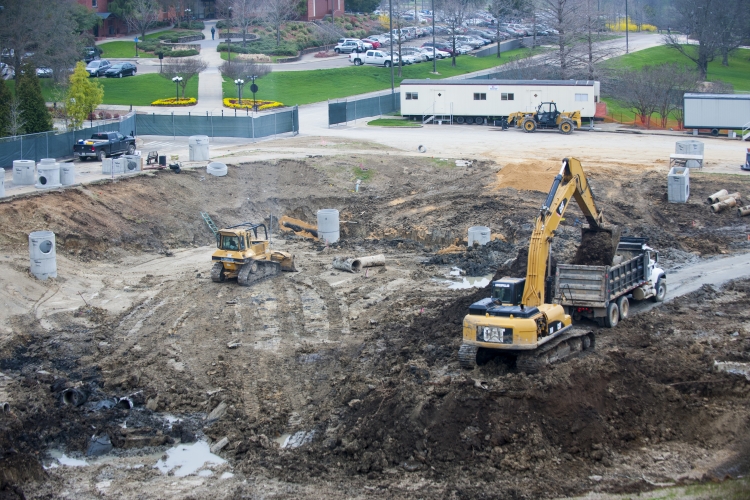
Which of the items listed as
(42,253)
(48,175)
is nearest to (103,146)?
(48,175)

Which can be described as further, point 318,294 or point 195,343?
point 318,294

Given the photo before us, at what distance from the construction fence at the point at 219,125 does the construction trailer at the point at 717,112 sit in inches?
898

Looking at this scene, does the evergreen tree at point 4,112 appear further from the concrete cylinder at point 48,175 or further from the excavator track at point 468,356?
the excavator track at point 468,356

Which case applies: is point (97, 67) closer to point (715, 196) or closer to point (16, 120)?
point (16, 120)

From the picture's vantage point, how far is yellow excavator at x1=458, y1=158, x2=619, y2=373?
17.8 metres

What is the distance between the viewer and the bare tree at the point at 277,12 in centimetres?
8161

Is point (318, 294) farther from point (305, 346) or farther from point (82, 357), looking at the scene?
point (82, 357)

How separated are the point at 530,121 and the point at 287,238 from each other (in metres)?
24.0

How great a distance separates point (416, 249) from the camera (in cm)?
3300

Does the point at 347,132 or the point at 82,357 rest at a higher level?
the point at 347,132

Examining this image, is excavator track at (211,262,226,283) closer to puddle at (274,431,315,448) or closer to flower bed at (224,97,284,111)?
puddle at (274,431,315,448)

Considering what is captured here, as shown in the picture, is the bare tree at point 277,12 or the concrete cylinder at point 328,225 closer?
the concrete cylinder at point 328,225

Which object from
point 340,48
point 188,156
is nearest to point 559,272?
point 188,156

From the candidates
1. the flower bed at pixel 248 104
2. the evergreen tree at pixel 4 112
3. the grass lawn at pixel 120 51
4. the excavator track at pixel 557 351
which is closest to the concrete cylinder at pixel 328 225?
the excavator track at pixel 557 351
